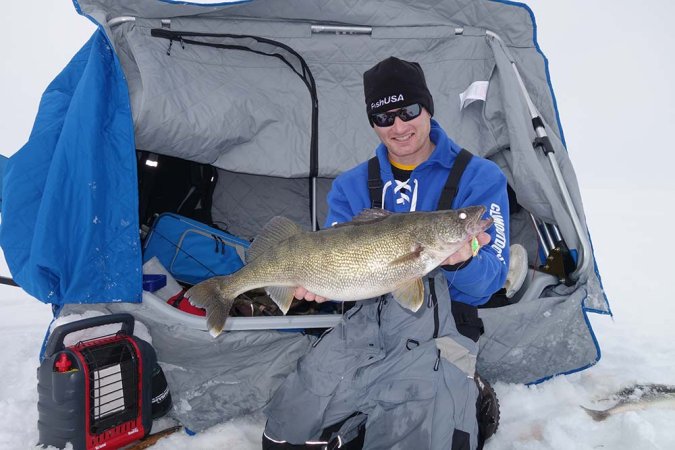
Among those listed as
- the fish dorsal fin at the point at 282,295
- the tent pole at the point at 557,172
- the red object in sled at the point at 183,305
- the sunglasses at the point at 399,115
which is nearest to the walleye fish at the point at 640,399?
the tent pole at the point at 557,172

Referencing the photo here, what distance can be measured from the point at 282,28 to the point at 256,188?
5.89ft

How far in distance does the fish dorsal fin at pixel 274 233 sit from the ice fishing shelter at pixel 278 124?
32.5 inches

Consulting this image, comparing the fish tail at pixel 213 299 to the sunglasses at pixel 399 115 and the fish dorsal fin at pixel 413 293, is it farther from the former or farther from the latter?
the sunglasses at pixel 399 115

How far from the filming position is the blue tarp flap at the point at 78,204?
281 centimetres

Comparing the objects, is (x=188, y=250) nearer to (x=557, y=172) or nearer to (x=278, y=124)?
(x=278, y=124)

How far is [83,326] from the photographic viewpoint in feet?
8.64

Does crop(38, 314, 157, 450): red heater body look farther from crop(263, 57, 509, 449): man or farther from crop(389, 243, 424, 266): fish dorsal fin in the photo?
crop(389, 243, 424, 266): fish dorsal fin

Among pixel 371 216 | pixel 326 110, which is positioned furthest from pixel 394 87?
pixel 326 110

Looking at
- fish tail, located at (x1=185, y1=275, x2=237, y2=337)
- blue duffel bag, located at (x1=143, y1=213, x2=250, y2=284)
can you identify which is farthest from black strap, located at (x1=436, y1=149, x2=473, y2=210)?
blue duffel bag, located at (x1=143, y1=213, x2=250, y2=284)

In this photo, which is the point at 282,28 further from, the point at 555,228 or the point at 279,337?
the point at 555,228

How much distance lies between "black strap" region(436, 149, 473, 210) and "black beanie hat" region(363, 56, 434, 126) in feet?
1.30

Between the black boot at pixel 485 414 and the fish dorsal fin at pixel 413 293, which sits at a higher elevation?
the fish dorsal fin at pixel 413 293

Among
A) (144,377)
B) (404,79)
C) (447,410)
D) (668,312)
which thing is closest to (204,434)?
(144,377)

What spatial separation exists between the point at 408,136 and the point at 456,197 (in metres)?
0.45
